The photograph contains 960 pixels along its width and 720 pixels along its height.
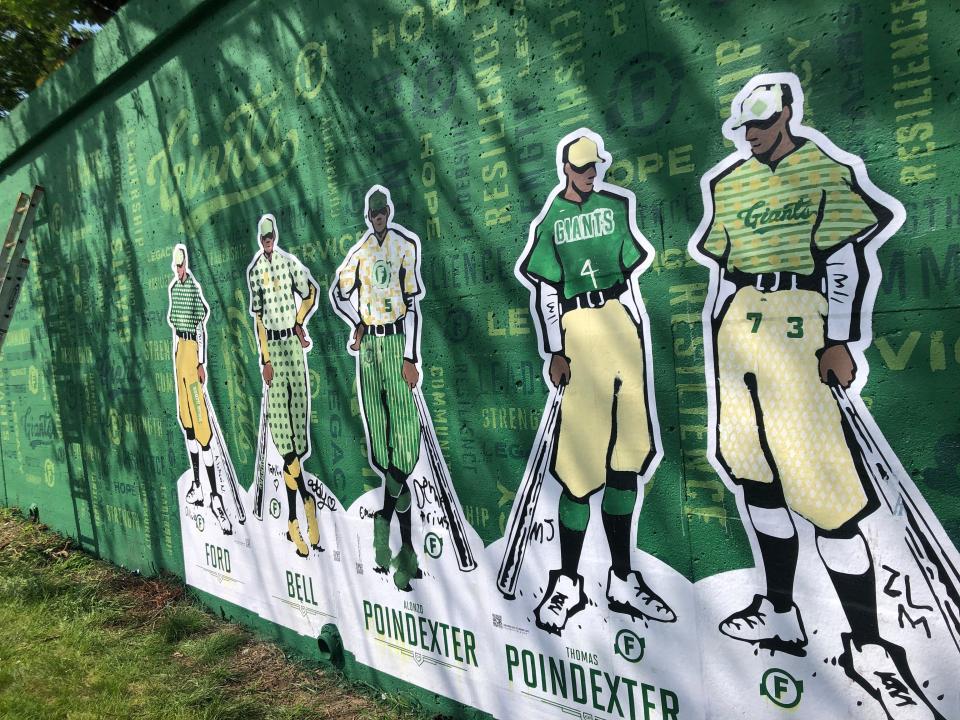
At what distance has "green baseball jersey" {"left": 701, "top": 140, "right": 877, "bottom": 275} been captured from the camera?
2.01 meters

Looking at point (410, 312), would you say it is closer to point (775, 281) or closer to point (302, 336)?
point (302, 336)

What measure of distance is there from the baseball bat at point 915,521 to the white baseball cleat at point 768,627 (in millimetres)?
371

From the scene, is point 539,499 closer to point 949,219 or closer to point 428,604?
point 428,604

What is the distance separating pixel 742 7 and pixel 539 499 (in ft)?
5.64

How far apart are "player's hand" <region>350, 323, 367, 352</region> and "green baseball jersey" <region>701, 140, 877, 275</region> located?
5.70 feet

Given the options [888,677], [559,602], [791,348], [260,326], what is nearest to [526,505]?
[559,602]

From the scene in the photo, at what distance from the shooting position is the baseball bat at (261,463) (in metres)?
4.26

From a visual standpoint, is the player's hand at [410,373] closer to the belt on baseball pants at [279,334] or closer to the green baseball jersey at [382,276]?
the green baseball jersey at [382,276]

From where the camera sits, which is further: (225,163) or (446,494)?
(225,163)

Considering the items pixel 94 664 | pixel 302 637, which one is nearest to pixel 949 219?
pixel 302 637

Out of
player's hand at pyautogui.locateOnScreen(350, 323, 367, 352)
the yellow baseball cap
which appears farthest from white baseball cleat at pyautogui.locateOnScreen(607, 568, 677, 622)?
player's hand at pyautogui.locateOnScreen(350, 323, 367, 352)

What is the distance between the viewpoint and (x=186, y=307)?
4.84 metres

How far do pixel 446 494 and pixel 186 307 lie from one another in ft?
8.38

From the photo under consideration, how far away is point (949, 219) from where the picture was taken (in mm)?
1836
